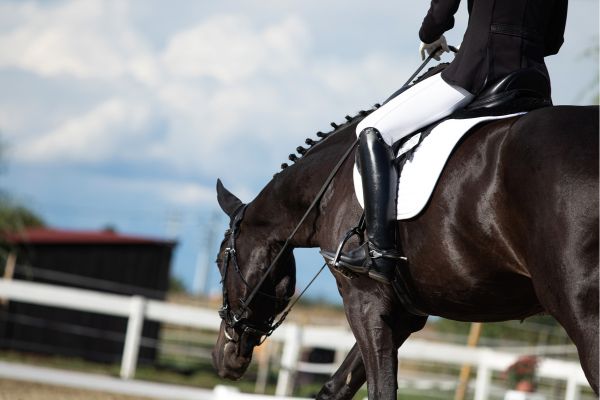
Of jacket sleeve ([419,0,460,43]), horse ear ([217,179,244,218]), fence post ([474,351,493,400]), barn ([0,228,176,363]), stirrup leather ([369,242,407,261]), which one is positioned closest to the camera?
stirrup leather ([369,242,407,261])

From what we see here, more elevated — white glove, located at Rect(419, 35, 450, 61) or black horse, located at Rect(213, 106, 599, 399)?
white glove, located at Rect(419, 35, 450, 61)

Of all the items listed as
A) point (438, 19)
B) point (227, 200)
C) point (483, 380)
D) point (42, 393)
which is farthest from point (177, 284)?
point (438, 19)

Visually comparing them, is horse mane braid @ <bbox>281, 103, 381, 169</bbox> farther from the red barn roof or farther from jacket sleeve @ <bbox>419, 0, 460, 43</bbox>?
the red barn roof

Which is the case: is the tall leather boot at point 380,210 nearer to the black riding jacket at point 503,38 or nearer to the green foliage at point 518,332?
the black riding jacket at point 503,38

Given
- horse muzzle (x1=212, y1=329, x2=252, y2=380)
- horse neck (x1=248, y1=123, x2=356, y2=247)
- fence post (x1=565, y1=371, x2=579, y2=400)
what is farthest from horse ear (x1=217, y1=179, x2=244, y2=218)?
fence post (x1=565, y1=371, x2=579, y2=400)

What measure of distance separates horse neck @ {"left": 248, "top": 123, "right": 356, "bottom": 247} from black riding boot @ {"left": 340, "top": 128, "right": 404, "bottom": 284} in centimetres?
47

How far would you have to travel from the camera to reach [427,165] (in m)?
3.97

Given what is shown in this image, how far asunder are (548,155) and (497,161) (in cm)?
30

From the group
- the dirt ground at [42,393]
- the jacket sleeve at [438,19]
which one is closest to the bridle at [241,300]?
the jacket sleeve at [438,19]

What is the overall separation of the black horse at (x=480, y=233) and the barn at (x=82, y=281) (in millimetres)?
12310

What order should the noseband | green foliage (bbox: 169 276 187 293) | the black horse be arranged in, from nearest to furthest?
the black horse
the noseband
green foliage (bbox: 169 276 187 293)

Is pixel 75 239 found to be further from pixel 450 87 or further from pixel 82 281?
pixel 450 87

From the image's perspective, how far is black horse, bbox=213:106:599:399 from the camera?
318 cm

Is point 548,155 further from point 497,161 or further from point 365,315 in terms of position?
point 365,315
